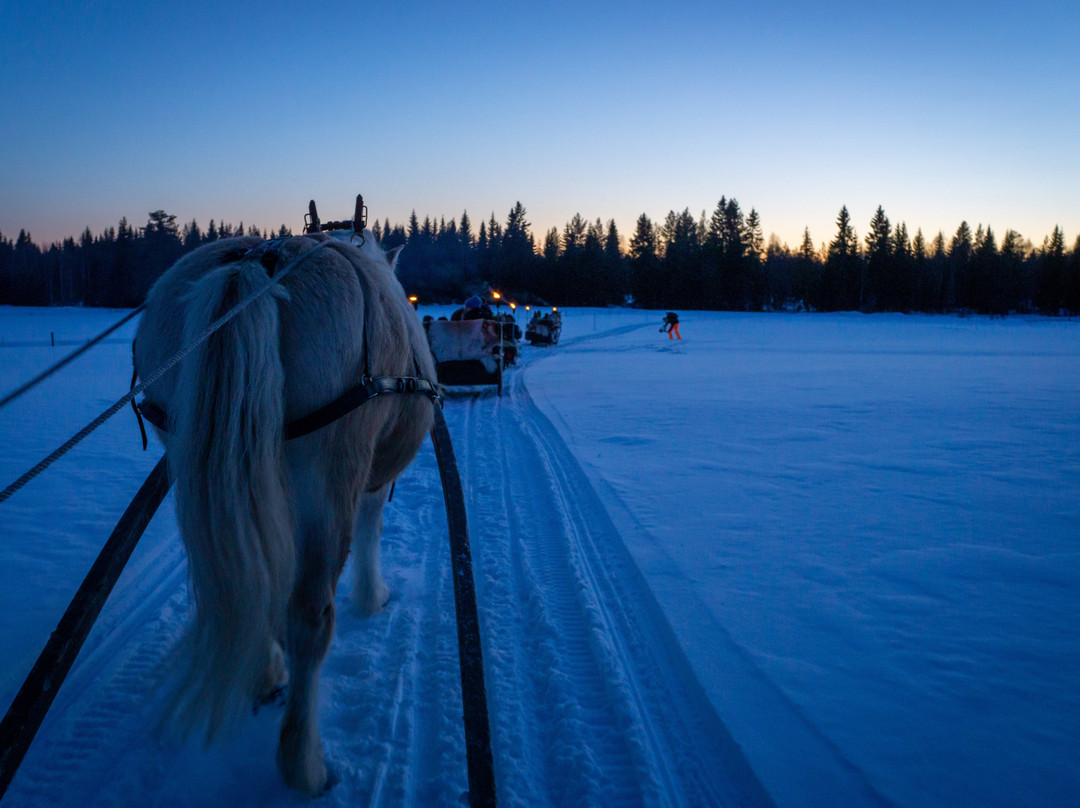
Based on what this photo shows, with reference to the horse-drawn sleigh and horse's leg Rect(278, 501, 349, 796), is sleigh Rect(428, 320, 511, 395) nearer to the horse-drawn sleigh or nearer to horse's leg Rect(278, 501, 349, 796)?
the horse-drawn sleigh

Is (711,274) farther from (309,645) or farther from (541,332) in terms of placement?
(309,645)

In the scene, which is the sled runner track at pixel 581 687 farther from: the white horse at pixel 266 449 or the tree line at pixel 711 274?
the tree line at pixel 711 274

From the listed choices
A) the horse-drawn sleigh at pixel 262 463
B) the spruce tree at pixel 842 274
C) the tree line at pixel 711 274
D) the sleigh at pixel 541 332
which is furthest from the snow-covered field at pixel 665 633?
the spruce tree at pixel 842 274

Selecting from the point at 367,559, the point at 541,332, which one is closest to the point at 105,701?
the point at 367,559

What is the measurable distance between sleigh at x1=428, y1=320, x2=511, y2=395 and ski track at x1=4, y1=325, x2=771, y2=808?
6.51 meters

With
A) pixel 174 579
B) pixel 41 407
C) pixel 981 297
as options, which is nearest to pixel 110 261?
pixel 41 407

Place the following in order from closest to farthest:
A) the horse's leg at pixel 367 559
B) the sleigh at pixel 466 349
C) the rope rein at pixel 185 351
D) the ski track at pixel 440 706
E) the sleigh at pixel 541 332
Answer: the rope rein at pixel 185 351 → the ski track at pixel 440 706 → the horse's leg at pixel 367 559 → the sleigh at pixel 466 349 → the sleigh at pixel 541 332

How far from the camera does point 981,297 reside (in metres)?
57.2

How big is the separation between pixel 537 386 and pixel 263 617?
34.4 ft

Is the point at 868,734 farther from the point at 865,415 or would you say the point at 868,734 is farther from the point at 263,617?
the point at 865,415

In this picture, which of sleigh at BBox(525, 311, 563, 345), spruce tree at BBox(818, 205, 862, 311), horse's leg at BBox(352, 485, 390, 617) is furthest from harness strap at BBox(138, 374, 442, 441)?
spruce tree at BBox(818, 205, 862, 311)

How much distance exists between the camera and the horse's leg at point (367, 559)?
9.91 feet

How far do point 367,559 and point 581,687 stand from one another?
1.29 meters

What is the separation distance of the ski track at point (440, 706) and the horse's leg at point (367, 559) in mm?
79
